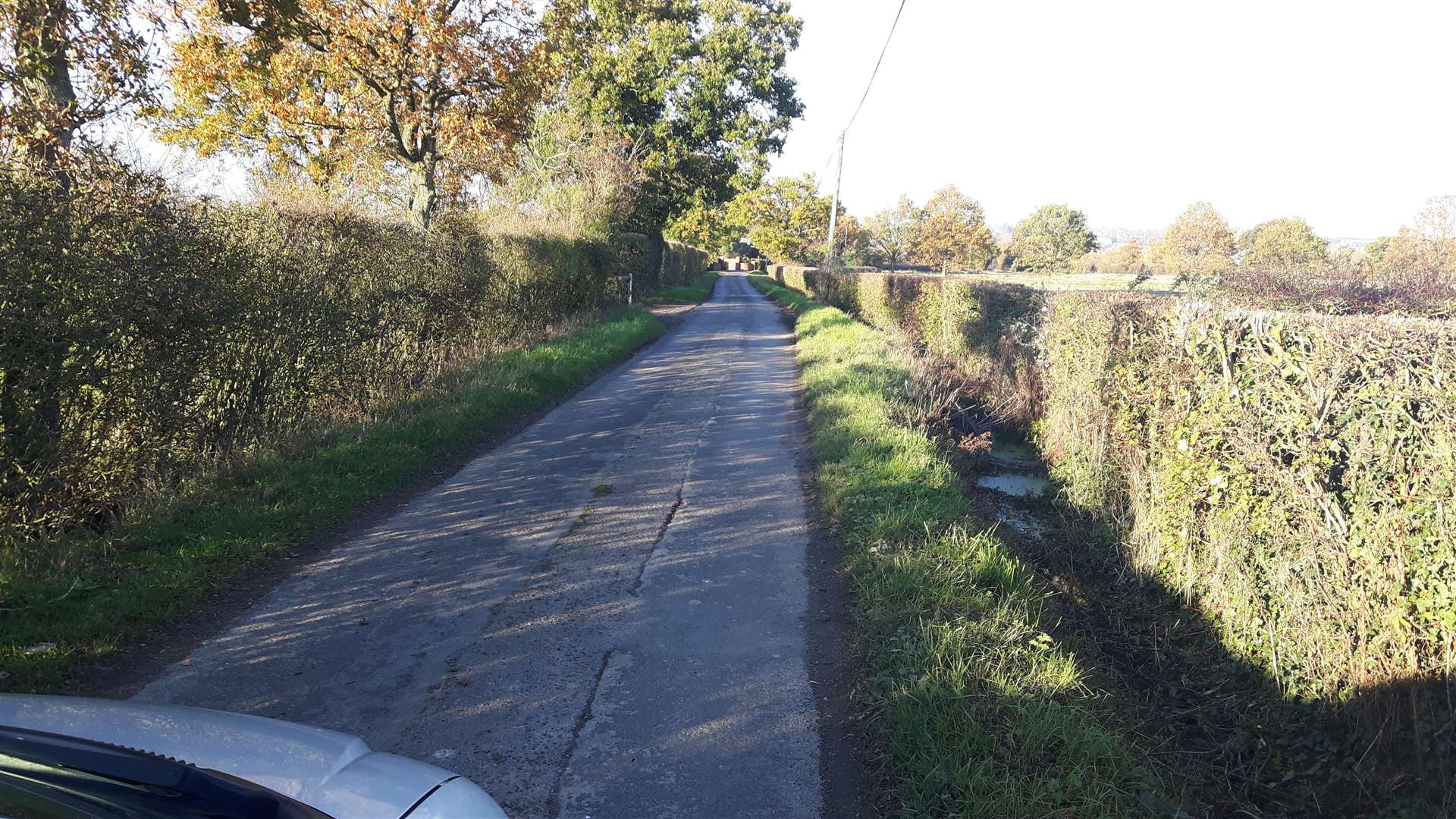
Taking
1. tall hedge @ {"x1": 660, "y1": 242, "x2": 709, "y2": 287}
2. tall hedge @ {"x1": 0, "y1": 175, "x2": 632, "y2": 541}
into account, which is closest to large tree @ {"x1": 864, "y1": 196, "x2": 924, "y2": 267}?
tall hedge @ {"x1": 660, "y1": 242, "x2": 709, "y2": 287}

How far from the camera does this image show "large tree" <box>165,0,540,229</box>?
511 inches

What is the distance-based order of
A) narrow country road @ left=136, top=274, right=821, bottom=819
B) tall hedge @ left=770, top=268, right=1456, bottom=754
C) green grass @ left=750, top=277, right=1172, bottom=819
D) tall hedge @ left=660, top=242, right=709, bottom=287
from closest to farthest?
green grass @ left=750, top=277, right=1172, bottom=819 → narrow country road @ left=136, top=274, right=821, bottom=819 → tall hedge @ left=770, top=268, right=1456, bottom=754 → tall hedge @ left=660, top=242, right=709, bottom=287

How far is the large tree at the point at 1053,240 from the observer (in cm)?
3306

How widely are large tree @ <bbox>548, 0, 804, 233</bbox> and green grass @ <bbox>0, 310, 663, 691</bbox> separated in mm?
21531

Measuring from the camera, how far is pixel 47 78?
6199 millimetres

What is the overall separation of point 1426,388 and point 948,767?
3159mm

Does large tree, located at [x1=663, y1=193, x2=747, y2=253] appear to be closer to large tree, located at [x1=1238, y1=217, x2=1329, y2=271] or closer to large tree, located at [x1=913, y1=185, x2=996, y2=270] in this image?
large tree, located at [x1=913, y1=185, x2=996, y2=270]

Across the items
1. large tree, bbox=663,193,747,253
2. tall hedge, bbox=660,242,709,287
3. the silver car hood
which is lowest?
the silver car hood

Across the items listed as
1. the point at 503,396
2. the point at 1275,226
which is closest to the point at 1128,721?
the point at 503,396

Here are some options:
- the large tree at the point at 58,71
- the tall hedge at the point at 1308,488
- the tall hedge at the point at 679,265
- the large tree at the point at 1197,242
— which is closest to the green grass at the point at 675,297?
the tall hedge at the point at 679,265

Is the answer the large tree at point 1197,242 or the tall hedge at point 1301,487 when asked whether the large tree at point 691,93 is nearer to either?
the large tree at point 1197,242

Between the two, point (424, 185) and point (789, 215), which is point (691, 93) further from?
point (789, 215)

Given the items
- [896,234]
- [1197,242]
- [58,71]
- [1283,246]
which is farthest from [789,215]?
[58,71]

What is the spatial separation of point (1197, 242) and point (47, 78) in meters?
25.6
